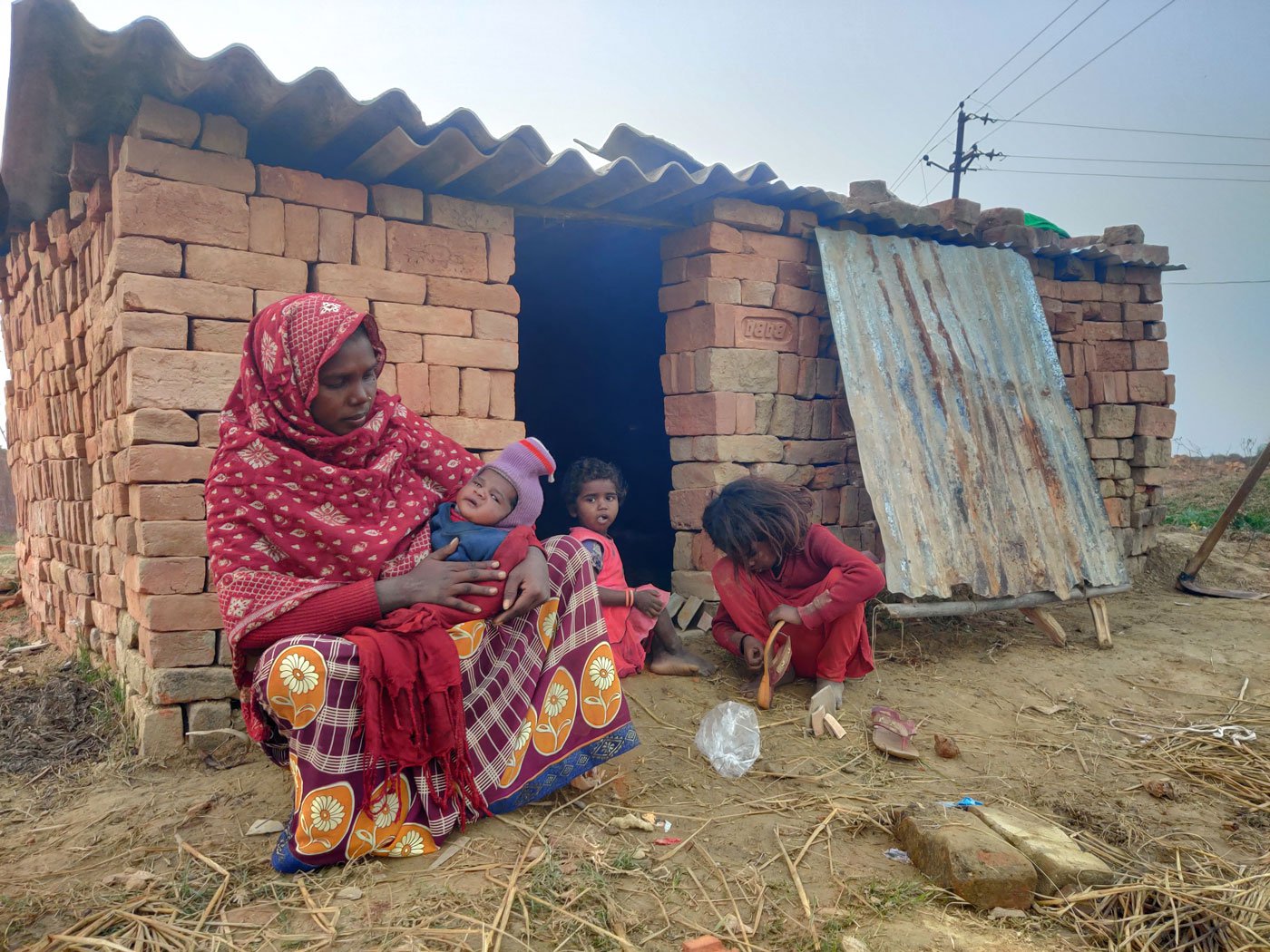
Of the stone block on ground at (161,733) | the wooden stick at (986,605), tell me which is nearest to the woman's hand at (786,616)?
the wooden stick at (986,605)

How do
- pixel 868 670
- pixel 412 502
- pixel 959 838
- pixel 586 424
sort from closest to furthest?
pixel 959 838
pixel 412 502
pixel 868 670
pixel 586 424

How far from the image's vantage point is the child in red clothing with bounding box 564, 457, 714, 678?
4.16m

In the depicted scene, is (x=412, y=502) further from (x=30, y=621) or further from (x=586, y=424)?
(x=30, y=621)

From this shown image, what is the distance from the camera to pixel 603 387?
7.21 metres

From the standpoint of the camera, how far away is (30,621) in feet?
20.3

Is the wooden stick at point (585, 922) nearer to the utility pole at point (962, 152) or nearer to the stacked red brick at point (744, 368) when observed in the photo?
the stacked red brick at point (744, 368)

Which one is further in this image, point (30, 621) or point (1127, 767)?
point (30, 621)

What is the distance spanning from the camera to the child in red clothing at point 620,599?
4.16 m

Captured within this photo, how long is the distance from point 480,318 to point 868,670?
253cm

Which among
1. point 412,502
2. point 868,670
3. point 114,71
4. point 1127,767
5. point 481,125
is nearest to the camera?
point 412,502

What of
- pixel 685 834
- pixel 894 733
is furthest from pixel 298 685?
pixel 894 733

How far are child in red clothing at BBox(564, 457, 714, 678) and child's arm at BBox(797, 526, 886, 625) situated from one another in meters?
0.70

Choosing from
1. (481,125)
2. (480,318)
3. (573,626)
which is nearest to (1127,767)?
(573,626)

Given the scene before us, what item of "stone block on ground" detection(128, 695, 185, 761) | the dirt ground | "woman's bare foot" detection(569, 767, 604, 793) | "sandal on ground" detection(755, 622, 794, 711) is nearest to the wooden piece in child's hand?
the dirt ground
